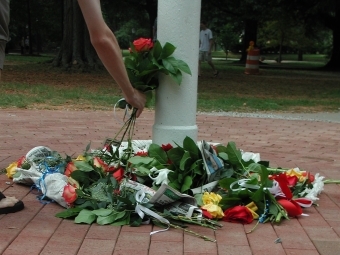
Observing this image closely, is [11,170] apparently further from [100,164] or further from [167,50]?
[167,50]

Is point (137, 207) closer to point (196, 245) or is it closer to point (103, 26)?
point (196, 245)

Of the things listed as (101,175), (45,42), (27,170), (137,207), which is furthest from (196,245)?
(45,42)

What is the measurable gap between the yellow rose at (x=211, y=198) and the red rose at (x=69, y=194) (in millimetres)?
865

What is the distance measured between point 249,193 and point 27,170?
1.77 metres

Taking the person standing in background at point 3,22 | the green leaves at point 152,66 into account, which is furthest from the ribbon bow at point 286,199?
the person standing in background at point 3,22

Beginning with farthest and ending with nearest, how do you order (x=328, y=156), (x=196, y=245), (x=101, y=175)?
(x=328, y=156), (x=101, y=175), (x=196, y=245)

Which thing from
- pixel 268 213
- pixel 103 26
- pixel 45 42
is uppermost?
pixel 103 26

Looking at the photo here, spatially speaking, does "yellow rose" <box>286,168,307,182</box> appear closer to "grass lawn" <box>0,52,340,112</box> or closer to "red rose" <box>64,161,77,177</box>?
"red rose" <box>64,161,77,177</box>

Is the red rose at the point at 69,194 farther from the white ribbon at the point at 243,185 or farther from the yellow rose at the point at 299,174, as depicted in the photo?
the yellow rose at the point at 299,174

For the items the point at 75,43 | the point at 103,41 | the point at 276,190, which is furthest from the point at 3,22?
the point at 75,43

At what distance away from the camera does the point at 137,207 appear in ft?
11.7

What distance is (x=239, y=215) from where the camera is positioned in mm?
3699

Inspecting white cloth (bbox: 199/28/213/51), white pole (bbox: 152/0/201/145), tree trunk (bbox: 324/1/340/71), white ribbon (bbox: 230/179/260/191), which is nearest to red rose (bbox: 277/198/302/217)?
white ribbon (bbox: 230/179/260/191)

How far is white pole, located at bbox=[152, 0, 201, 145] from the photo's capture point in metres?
4.34
